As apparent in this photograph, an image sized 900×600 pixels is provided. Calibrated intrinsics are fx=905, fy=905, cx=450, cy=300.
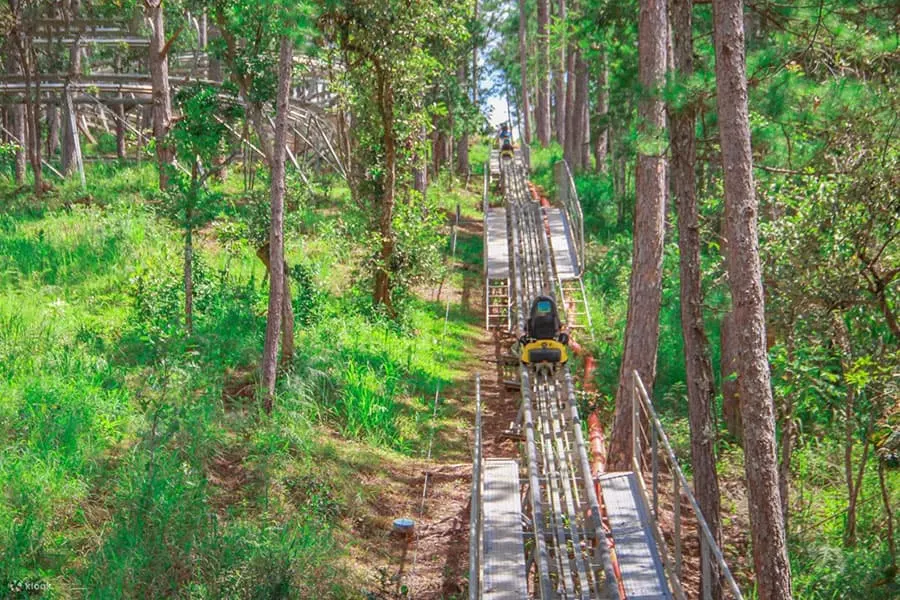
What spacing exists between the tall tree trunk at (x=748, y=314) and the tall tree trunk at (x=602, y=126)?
1818 centimetres

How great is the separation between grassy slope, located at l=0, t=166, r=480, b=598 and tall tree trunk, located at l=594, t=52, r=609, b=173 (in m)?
11.6

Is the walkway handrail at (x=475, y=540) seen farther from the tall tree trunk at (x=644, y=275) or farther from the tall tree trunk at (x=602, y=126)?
the tall tree trunk at (x=602, y=126)

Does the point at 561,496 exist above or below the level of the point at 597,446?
above

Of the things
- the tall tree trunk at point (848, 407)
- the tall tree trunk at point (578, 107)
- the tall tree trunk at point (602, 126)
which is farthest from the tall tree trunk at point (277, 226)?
the tall tree trunk at point (578, 107)

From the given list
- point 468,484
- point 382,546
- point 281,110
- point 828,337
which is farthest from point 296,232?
point 828,337

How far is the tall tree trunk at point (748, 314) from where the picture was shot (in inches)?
309

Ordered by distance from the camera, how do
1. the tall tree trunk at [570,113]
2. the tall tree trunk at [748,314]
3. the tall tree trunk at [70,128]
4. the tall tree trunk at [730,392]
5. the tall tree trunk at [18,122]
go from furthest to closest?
the tall tree trunk at [570,113]
the tall tree trunk at [18,122]
the tall tree trunk at [70,128]
the tall tree trunk at [730,392]
the tall tree trunk at [748,314]

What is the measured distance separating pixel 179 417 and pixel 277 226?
9.85 ft

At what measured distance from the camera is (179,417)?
10734mm

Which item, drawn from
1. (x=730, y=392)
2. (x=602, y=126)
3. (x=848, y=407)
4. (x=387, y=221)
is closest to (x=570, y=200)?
(x=602, y=126)

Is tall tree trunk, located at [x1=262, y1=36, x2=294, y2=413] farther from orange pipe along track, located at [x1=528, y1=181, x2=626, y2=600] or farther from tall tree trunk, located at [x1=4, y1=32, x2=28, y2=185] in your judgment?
tall tree trunk, located at [x1=4, y1=32, x2=28, y2=185]

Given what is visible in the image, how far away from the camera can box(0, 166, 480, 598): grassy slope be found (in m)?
8.53

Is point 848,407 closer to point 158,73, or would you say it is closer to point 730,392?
point 730,392

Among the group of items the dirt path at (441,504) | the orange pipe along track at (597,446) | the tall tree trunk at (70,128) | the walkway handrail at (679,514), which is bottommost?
the dirt path at (441,504)
